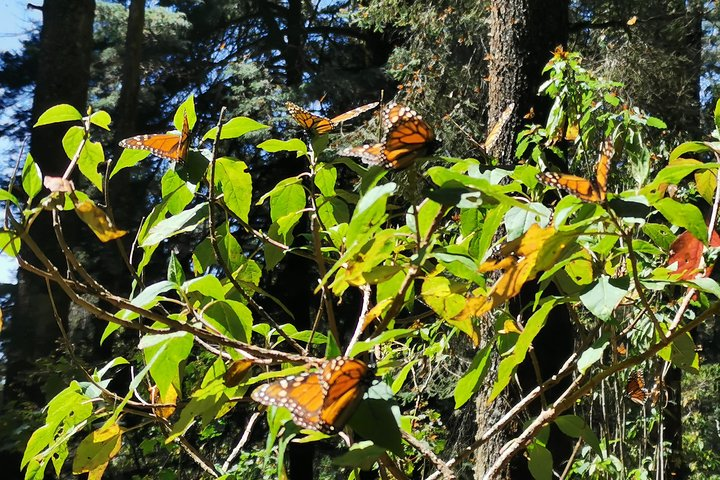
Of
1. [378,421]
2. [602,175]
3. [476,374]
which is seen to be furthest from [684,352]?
[378,421]

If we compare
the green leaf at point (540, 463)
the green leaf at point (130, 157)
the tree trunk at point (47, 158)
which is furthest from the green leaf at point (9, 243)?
the tree trunk at point (47, 158)

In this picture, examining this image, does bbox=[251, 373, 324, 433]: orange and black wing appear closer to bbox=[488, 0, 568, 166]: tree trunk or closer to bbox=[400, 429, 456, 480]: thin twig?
bbox=[400, 429, 456, 480]: thin twig

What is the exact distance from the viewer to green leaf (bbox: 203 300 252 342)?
2.55ft

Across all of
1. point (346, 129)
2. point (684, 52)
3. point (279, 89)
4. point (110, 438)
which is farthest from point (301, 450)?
point (110, 438)

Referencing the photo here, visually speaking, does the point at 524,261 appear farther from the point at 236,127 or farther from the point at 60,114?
the point at 60,114

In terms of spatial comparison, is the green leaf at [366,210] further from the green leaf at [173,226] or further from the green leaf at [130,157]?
the green leaf at [130,157]

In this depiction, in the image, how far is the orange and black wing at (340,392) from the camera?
559mm

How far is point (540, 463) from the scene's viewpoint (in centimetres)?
94

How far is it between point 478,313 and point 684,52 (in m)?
7.00

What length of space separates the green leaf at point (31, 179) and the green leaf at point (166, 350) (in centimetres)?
19

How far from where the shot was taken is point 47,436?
0.88m

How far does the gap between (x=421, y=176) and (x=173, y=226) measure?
11.3 inches

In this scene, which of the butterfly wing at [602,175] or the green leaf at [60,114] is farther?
the green leaf at [60,114]

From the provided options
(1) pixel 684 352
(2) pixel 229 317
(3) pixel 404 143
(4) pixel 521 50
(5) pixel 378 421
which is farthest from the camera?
(4) pixel 521 50
